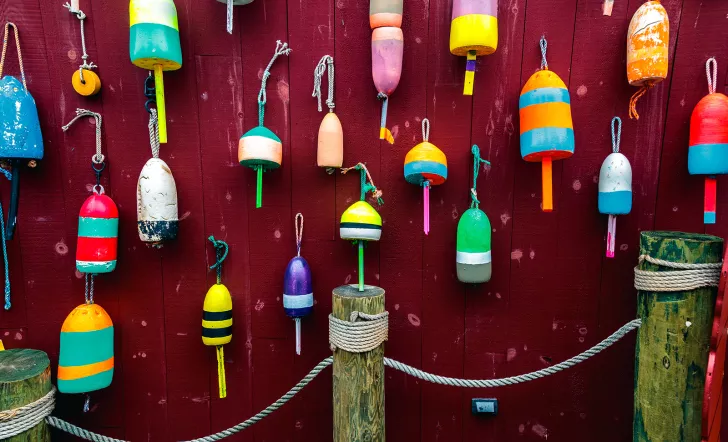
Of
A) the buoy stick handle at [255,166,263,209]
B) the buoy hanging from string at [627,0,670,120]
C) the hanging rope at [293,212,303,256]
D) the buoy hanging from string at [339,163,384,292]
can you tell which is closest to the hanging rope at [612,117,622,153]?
the buoy hanging from string at [627,0,670,120]

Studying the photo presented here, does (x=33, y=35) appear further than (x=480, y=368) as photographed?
No

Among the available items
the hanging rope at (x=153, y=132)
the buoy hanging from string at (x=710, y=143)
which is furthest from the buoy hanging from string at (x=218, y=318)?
the buoy hanging from string at (x=710, y=143)

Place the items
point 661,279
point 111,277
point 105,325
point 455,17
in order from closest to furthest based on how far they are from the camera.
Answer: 1. point 661,279
2. point 455,17
3. point 105,325
4. point 111,277

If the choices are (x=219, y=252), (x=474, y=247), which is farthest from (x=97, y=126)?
(x=474, y=247)

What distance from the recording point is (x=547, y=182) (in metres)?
1.60

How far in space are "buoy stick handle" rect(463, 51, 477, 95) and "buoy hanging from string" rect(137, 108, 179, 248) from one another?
1.29 meters

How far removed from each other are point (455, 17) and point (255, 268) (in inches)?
53.3

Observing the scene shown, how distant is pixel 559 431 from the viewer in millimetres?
1853

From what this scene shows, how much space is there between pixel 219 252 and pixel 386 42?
1.17 metres

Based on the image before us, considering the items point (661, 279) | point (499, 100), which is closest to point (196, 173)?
point (499, 100)

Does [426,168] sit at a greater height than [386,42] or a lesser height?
lesser

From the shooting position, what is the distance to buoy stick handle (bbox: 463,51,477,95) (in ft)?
5.17

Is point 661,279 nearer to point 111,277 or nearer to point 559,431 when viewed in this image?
point 559,431

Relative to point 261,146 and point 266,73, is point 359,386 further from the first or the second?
point 266,73
